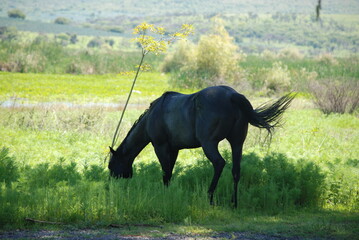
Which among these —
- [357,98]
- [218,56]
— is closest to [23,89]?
[218,56]

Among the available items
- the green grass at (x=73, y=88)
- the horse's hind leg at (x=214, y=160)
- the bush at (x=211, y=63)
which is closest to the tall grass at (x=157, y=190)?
the horse's hind leg at (x=214, y=160)

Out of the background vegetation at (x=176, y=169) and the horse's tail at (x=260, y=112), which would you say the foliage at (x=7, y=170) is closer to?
the background vegetation at (x=176, y=169)

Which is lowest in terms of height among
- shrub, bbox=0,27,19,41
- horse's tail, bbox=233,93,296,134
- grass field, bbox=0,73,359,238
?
grass field, bbox=0,73,359,238

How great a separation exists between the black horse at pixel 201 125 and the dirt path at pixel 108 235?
5.18ft

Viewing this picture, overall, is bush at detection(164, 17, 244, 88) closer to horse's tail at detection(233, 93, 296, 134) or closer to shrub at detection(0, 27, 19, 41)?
horse's tail at detection(233, 93, 296, 134)

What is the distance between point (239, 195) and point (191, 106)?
1.78 metres

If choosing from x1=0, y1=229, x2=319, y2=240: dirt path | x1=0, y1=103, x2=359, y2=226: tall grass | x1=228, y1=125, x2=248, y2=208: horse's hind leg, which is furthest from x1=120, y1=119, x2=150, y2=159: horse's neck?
x1=0, y1=229, x2=319, y2=240: dirt path

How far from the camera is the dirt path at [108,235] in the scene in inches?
253

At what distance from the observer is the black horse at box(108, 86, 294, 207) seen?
26.9 ft

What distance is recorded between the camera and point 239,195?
8.79m

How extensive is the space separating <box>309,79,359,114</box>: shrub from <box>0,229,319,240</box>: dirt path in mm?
16195

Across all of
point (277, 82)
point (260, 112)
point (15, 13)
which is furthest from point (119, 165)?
point (15, 13)

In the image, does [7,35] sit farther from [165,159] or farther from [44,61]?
[165,159]

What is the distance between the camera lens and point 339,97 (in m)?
22.1
